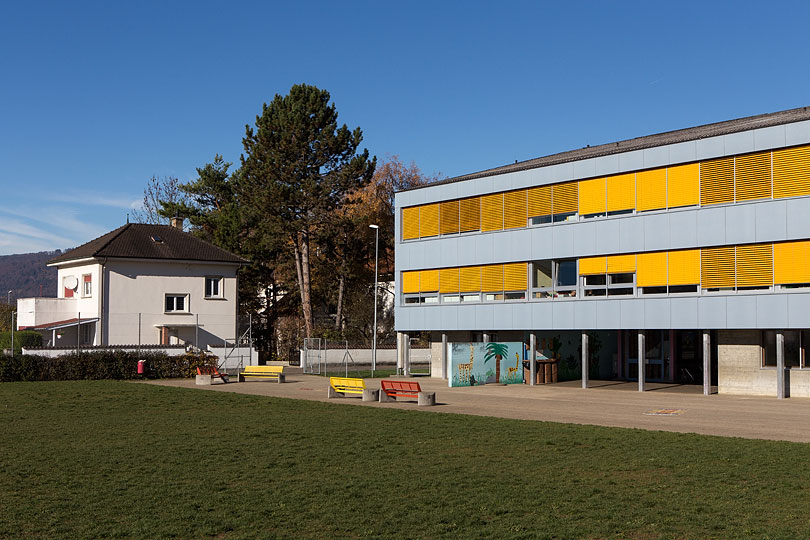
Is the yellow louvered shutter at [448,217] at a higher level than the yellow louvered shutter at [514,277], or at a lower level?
higher

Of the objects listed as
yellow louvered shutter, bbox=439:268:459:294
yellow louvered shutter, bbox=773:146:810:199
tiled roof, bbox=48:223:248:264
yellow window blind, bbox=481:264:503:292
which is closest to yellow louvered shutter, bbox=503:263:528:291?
yellow window blind, bbox=481:264:503:292

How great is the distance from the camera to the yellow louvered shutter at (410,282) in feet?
139

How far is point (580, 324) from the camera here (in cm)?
3506

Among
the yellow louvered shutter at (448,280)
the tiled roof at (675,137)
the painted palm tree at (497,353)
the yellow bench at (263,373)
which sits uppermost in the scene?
the tiled roof at (675,137)

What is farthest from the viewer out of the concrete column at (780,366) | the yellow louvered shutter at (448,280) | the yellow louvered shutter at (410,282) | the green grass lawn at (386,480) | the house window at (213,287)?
the house window at (213,287)

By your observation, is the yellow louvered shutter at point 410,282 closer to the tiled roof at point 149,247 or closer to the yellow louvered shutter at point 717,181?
the yellow louvered shutter at point 717,181

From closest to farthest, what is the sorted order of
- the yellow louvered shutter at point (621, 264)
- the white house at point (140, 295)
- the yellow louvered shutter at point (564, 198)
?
1. the yellow louvered shutter at point (621, 264)
2. the yellow louvered shutter at point (564, 198)
3. the white house at point (140, 295)

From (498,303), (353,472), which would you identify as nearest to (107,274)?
(498,303)

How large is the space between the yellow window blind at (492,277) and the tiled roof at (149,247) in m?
21.2

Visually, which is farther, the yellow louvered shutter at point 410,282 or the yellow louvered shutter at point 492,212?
the yellow louvered shutter at point 410,282

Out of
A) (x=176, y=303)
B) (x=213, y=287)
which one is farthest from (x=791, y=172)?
(x=176, y=303)

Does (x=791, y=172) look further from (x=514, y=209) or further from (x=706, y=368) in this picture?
(x=514, y=209)

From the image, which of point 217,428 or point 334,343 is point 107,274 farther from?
point 217,428

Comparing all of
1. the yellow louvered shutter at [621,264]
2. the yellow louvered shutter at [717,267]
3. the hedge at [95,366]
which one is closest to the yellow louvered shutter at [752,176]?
the yellow louvered shutter at [717,267]
